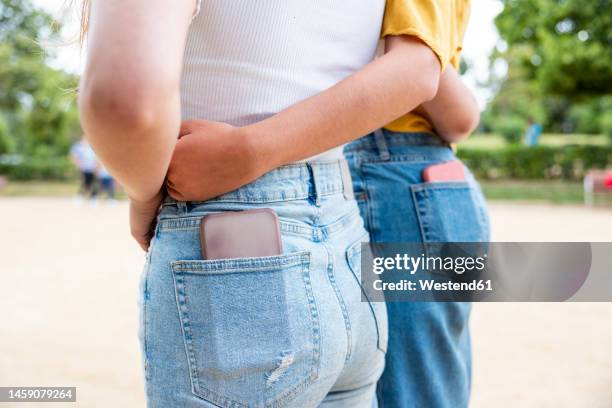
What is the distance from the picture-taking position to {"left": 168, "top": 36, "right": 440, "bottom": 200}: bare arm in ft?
2.82

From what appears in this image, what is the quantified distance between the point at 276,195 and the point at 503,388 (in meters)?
3.01

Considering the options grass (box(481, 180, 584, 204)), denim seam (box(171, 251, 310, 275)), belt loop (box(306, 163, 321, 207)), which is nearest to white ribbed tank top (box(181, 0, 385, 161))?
belt loop (box(306, 163, 321, 207))

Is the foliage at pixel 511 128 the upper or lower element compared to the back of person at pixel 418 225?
upper

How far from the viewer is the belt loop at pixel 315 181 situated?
938 mm

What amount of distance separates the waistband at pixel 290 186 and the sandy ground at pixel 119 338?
2605mm

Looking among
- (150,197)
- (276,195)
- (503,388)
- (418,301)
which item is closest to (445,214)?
(418,301)

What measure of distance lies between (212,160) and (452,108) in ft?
2.16

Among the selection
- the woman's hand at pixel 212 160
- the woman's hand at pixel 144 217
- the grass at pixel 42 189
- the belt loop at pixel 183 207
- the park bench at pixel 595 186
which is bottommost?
the belt loop at pixel 183 207

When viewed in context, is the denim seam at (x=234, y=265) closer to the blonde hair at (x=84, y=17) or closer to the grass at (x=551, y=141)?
the blonde hair at (x=84, y=17)

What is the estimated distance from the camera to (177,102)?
766mm

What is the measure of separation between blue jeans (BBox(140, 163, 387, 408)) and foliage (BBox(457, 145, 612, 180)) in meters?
16.7

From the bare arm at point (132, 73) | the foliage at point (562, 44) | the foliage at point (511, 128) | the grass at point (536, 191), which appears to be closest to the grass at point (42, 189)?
the grass at point (536, 191)

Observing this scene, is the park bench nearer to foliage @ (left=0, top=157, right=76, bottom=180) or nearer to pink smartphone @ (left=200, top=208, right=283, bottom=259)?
pink smartphone @ (left=200, top=208, right=283, bottom=259)

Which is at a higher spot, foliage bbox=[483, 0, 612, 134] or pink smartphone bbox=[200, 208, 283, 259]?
foliage bbox=[483, 0, 612, 134]
